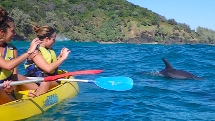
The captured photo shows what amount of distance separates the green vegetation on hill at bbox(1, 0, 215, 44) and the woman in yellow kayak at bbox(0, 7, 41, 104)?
35.7 metres

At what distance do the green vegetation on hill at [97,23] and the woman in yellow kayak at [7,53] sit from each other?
3567 centimetres

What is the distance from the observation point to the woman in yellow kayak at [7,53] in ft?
15.8

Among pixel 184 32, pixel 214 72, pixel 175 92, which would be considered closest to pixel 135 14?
pixel 184 32

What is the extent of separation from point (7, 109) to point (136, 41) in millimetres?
44380

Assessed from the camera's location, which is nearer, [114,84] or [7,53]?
[7,53]

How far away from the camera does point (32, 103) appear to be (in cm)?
569

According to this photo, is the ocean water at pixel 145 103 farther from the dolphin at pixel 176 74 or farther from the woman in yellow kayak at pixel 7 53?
the woman in yellow kayak at pixel 7 53

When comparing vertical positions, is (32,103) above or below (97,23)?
below

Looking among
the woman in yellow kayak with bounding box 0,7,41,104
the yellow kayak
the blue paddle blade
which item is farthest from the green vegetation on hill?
the woman in yellow kayak with bounding box 0,7,41,104

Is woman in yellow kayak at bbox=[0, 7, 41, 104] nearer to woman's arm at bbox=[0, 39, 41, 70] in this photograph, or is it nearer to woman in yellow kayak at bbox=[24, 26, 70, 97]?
woman's arm at bbox=[0, 39, 41, 70]

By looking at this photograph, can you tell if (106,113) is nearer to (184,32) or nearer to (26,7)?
(26,7)

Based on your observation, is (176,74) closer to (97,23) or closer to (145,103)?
(145,103)

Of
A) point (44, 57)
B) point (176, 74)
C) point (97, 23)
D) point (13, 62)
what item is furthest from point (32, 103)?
point (97, 23)

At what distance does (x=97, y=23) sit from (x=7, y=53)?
50.2 meters
